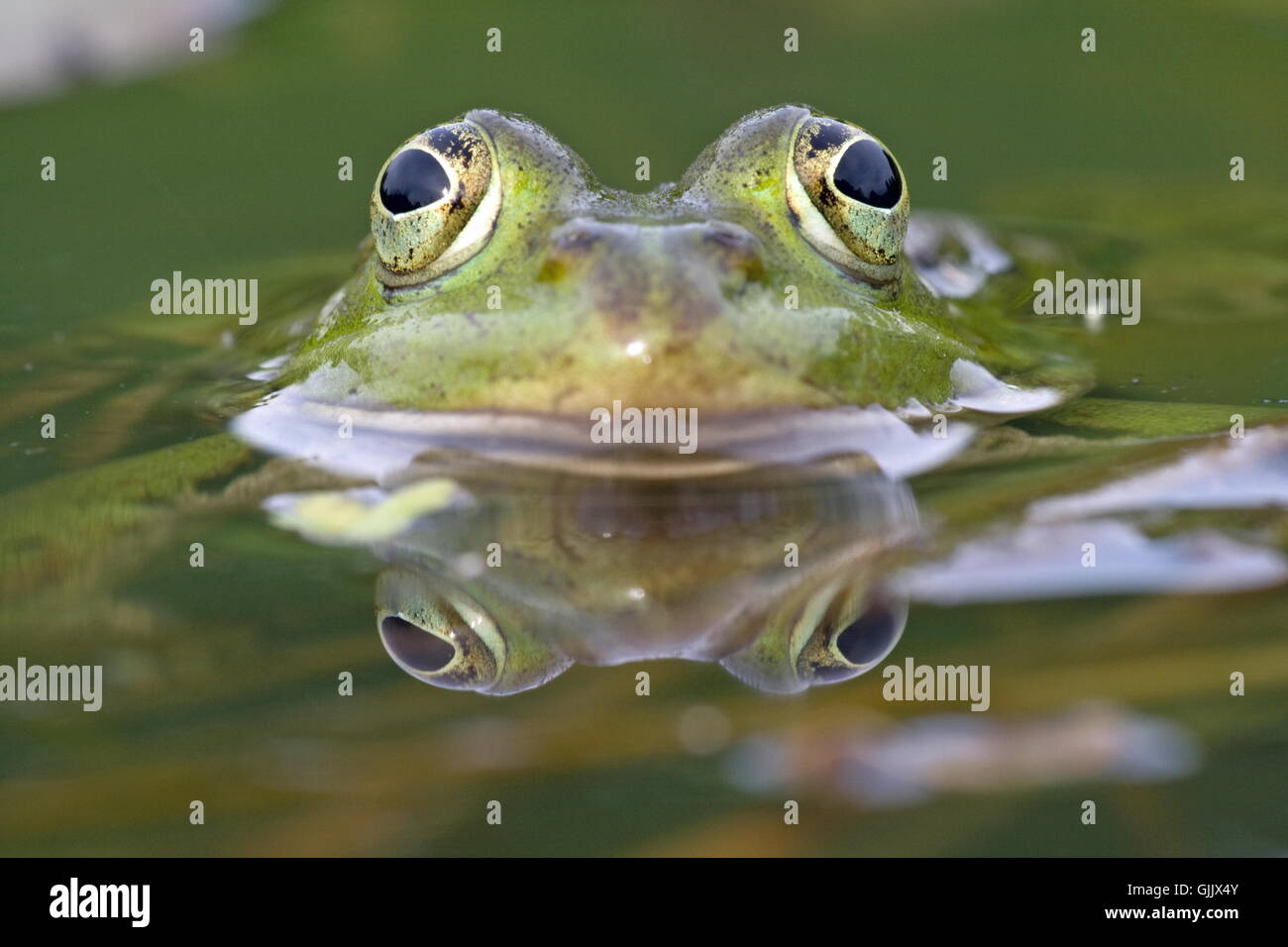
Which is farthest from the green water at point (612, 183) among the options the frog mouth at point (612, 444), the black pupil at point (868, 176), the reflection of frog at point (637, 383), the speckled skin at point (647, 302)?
the black pupil at point (868, 176)

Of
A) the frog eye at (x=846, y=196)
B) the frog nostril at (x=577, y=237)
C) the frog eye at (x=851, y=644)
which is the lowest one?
the frog eye at (x=851, y=644)

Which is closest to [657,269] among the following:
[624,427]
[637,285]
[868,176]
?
[637,285]

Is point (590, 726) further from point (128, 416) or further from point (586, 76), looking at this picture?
point (586, 76)

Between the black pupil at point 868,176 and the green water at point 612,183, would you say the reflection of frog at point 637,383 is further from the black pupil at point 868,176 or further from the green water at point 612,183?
the green water at point 612,183

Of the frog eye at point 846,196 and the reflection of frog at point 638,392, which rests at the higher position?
the frog eye at point 846,196
